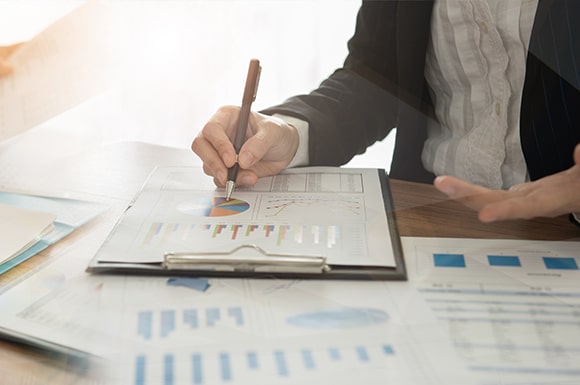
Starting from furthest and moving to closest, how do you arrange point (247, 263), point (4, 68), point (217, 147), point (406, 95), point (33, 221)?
point (4, 68) < point (406, 95) < point (217, 147) < point (33, 221) < point (247, 263)

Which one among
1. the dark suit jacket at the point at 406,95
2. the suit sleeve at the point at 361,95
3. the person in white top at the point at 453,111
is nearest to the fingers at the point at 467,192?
the person in white top at the point at 453,111

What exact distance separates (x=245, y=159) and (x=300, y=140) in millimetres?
141

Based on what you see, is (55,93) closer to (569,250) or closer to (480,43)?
(480,43)

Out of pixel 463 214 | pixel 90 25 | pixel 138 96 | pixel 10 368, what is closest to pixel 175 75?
pixel 138 96

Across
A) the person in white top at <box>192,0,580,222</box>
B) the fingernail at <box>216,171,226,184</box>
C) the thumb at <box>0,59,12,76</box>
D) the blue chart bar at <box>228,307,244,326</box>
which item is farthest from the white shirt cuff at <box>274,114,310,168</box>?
the thumb at <box>0,59,12,76</box>

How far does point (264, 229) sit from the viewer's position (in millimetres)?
646

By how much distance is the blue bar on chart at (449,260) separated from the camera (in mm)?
596

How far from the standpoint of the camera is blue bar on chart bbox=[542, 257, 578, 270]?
589 millimetres

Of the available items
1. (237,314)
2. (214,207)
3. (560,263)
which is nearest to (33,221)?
(214,207)

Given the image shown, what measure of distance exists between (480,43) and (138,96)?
129cm

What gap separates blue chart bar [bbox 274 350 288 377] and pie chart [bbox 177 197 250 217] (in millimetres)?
250

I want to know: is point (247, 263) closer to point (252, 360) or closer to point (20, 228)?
point (252, 360)

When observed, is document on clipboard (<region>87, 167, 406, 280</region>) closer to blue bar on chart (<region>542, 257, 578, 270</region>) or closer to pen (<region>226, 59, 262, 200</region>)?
pen (<region>226, 59, 262, 200</region>)

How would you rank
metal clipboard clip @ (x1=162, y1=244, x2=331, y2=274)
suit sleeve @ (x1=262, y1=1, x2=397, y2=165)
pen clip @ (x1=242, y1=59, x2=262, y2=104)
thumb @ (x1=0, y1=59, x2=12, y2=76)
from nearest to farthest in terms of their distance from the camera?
metal clipboard clip @ (x1=162, y1=244, x2=331, y2=274) < pen clip @ (x1=242, y1=59, x2=262, y2=104) < suit sleeve @ (x1=262, y1=1, x2=397, y2=165) < thumb @ (x1=0, y1=59, x2=12, y2=76)
